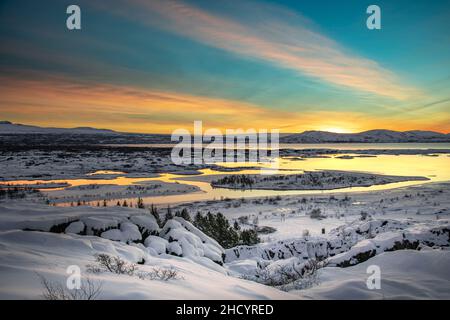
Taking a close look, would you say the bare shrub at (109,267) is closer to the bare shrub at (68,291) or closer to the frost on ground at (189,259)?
the frost on ground at (189,259)

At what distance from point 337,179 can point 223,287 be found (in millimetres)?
34838

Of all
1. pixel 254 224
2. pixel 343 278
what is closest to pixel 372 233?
pixel 343 278

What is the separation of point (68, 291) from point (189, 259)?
4.56 m

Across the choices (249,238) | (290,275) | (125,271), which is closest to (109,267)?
(125,271)

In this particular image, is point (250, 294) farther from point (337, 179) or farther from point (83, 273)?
point (337, 179)

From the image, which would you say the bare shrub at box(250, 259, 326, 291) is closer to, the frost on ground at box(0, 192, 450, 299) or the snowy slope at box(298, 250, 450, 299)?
the frost on ground at box(0, 192, 450, 299)

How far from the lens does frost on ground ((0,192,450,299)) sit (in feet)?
15.8

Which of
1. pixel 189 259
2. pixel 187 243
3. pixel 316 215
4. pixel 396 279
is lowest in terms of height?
pixel 316 215

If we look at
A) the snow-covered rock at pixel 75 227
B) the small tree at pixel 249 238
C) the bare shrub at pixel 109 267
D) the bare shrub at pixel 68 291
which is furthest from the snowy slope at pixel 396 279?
the small tree at pixel 249 238

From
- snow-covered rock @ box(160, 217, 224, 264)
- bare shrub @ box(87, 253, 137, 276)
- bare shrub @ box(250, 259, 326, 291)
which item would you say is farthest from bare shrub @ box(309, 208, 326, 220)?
bare shrub @ box(87, 253, 137, 276)

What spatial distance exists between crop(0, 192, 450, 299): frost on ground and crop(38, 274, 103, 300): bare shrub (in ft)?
0.31

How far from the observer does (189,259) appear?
843 cm

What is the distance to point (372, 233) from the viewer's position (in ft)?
38.5

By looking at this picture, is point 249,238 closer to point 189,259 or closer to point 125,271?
point 189,259
